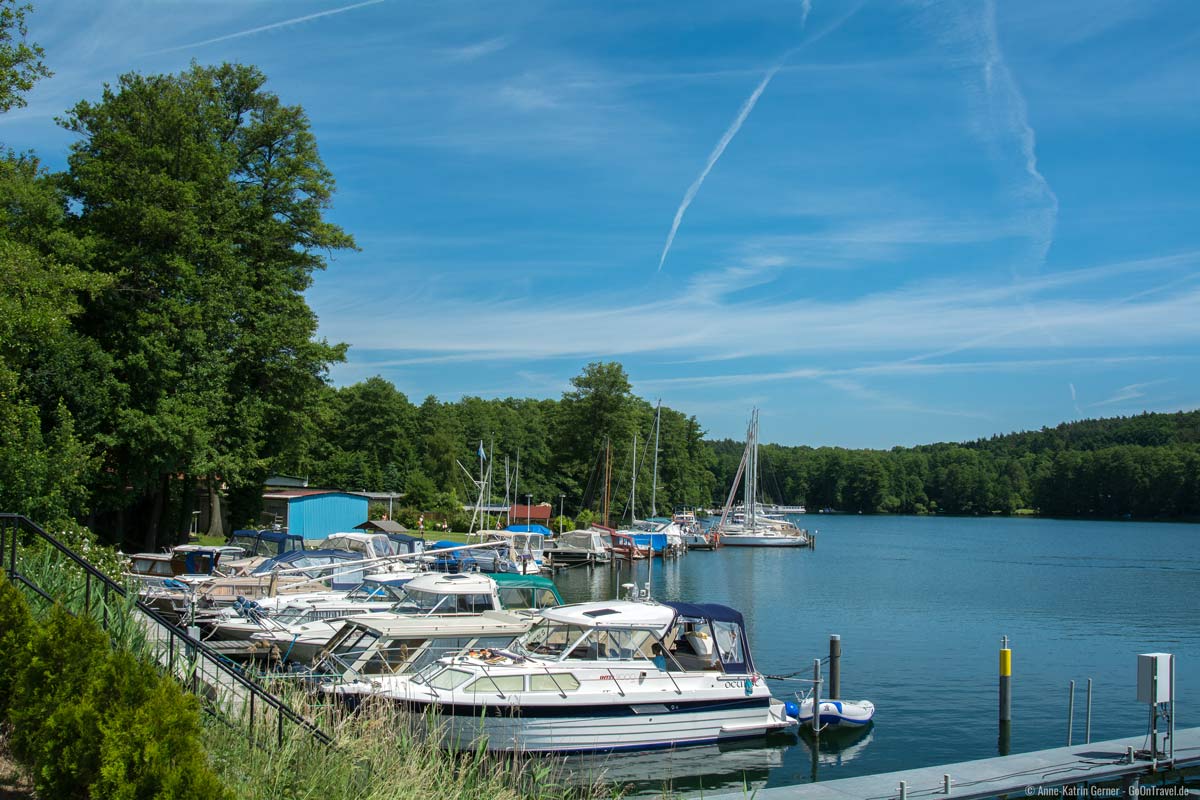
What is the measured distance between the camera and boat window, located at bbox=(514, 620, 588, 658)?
1938cm

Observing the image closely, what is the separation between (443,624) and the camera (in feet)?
71.5

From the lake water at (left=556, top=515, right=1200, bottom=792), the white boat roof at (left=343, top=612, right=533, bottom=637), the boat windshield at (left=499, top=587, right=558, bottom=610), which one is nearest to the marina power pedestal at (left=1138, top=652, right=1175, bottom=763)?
the lake water at (left=556, top=515, right=1200, bottom=792)

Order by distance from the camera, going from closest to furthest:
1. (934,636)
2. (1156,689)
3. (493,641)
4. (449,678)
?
(1156,689) < (449,678) < (493,641) < (934,636)

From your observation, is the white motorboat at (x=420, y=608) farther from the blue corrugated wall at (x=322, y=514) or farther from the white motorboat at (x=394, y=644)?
the blue corrugated wall at (x=322, y=514)

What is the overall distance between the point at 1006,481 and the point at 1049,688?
165 metres

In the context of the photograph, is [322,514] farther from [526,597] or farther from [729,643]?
[729,643]

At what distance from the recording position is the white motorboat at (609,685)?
1741 cm

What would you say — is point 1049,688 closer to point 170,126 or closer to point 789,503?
point 170,126

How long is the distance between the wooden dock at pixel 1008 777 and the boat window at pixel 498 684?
5368 mm

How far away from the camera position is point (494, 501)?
9962 centimetres

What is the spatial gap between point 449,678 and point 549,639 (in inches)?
96.0

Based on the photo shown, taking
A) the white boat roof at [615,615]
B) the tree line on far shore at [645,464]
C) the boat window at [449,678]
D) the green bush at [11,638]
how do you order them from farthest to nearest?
the tree line on far shore at [645,464] < the white boat roof at [615,615] < the boat window at [449,678] < the green bush at [11,638]

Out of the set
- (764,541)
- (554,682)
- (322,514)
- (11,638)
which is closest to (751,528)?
(764,541)

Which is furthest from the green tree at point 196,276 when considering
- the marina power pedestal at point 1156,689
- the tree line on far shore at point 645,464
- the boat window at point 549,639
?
the marina power pedestal at point 1156,689
